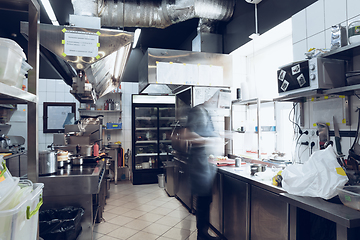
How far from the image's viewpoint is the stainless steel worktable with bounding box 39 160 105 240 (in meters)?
2.31

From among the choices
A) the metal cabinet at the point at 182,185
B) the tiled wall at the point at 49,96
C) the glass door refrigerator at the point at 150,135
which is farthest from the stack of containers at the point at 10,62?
the tiled wall at the point at 49,96

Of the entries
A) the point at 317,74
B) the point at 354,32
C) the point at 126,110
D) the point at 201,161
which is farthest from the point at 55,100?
the point at 354,32

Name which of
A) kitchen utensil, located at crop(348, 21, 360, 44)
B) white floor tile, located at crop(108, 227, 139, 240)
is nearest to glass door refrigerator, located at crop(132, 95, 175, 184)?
white floor tile, located at crop(108, 227, 139, 240)

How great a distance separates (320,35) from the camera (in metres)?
2.24

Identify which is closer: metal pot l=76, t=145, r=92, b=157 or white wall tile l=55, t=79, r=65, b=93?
metal pot l=76, t=145, r=92, b=157

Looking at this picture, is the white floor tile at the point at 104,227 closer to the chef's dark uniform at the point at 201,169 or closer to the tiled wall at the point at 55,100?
the chef's dark uniform at the point at 201,169

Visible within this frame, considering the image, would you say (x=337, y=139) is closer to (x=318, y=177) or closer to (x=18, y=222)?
(x=318, y=177)

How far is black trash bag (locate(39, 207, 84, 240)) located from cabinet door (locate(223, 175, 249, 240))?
1.64 m

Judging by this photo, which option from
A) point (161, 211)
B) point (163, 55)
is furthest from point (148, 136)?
point (163, 55)

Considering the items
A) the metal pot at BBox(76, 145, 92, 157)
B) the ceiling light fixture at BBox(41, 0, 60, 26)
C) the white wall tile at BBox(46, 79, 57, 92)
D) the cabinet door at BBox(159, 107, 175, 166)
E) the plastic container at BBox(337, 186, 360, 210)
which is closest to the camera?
the plastic container at BBox(337, 186, 360, 210)

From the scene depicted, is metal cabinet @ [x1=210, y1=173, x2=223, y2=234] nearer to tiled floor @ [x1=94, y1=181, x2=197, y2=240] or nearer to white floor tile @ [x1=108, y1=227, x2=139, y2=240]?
tiled floor @ [x1=94, y1=181, x2=197, y2=240]

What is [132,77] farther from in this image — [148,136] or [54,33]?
[54,33]

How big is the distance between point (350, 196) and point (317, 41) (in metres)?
1.53

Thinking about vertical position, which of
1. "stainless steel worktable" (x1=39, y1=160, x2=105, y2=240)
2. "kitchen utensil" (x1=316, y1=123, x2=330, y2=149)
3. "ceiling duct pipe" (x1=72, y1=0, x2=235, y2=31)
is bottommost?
"stainless steel worktable" (x1=39, y1=160, x2=105, y2=240)
